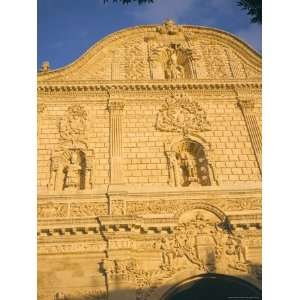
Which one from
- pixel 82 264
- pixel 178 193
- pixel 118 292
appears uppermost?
pixel 178 193

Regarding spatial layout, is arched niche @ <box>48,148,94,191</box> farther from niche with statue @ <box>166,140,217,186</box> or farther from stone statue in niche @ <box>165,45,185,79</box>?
stone statue in niche @ <box>165,45,185,79</box>

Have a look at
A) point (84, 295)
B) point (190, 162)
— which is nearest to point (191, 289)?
point (84, 295)

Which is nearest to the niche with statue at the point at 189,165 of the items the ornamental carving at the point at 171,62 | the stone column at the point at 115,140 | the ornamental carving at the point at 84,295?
the stone column at the point at 115,140

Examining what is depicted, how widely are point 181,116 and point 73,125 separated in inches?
133

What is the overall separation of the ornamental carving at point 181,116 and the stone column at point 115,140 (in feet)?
4.04

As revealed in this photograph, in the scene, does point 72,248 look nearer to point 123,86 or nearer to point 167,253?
point 167,253

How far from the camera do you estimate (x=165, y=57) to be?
16.3m

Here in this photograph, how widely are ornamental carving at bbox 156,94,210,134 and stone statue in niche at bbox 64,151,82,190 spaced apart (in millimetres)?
2680
